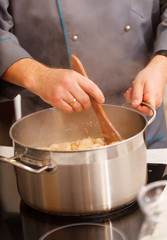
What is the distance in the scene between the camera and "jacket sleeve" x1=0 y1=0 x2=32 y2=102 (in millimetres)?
1106

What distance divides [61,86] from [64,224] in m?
0.34

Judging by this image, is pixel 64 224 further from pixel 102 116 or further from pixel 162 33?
pixel 162 33

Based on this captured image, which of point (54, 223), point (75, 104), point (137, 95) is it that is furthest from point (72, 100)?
point (54, 223)

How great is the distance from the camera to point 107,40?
49.5 inches

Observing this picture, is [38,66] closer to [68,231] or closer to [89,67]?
[89,67]

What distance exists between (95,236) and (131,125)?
0.37 metres

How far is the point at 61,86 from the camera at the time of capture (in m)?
0.94

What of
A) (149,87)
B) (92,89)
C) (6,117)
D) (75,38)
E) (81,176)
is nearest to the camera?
(81,176)

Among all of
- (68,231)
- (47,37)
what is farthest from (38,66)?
(68,231)

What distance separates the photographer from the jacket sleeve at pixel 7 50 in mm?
1106

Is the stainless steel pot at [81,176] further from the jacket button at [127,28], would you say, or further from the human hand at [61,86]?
the jacket button at [127,28]

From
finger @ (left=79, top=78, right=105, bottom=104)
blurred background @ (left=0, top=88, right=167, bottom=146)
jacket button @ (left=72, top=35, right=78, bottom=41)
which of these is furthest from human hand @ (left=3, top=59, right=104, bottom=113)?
blurred background @ (left=0, top=88, right=167, bottom=146)

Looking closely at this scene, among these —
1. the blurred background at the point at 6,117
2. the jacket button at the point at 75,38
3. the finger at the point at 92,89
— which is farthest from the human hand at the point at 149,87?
the blurred background at the point at 6,117

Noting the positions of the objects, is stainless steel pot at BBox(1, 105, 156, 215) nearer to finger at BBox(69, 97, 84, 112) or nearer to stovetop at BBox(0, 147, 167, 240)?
stovetop at BBox(0, 147, 167, 240)
